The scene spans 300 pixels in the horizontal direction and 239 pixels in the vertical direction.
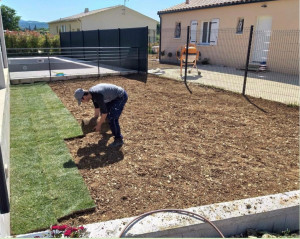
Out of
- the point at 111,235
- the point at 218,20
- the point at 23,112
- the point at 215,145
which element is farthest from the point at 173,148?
the point at 218,20

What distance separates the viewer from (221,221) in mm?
2594

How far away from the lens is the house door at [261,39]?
13438 mm

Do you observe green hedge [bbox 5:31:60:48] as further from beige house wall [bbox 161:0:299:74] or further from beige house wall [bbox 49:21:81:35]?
beige house wall [bbox 161:0:299:74]

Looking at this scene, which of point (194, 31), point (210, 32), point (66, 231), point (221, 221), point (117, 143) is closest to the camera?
point (66, 231)

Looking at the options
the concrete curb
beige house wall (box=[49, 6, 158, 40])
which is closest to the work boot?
the concrete curb

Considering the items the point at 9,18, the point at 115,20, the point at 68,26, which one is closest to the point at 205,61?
the point at 115,20

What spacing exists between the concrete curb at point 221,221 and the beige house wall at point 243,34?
11.0 m

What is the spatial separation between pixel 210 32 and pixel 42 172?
49.8 feet

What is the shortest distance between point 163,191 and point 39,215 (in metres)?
1.40

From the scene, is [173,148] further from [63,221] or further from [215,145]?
[63,221]

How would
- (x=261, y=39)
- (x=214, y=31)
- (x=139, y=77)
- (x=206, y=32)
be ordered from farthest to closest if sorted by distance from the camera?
(x=206, y=32) < (x=214, y=31) < (x=261, y=39) < (x=139, y=77)

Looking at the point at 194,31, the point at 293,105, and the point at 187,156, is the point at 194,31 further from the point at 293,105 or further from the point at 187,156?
the point at 187,156

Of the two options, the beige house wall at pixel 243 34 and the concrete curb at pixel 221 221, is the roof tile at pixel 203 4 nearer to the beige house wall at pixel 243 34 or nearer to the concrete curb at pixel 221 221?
the beige house wall at pixel 243 34

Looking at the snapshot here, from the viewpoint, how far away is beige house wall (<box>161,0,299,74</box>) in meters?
12.2
